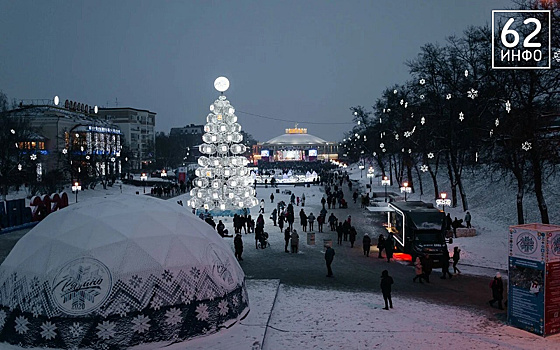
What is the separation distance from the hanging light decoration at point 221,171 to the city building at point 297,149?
120940 mm

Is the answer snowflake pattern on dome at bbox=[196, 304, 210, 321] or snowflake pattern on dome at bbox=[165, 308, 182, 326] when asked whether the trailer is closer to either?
snowflake pattern on dome at bbox=[196, 304, 210, 321]

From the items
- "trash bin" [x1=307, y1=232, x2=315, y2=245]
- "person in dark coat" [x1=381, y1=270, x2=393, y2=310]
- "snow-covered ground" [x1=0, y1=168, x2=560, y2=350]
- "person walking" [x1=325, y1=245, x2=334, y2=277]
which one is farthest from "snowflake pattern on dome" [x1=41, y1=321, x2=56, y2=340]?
"trash bin" [x1=307, y1=232, x2=315, y2=245]

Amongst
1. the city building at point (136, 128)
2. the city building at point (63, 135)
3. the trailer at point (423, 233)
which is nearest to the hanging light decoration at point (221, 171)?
the trailer at point (423, 233)

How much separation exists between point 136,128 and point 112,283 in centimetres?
11182

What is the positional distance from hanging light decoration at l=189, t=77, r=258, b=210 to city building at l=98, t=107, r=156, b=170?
247 feet

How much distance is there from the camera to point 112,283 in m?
10.3

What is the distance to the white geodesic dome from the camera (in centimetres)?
1018

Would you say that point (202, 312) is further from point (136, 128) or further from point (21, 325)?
point (136, 128)

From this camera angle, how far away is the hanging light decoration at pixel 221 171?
3164 centimetres

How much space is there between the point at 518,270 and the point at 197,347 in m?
8.14

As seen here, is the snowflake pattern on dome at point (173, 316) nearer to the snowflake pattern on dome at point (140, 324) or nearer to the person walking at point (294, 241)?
the snowflake pattern on dome at point (140, 324)

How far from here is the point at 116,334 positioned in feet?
33.3

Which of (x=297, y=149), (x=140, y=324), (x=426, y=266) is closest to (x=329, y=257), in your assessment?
(x=426, y=266)

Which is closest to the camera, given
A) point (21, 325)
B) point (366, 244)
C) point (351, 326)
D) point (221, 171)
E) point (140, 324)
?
point (140, 324)
